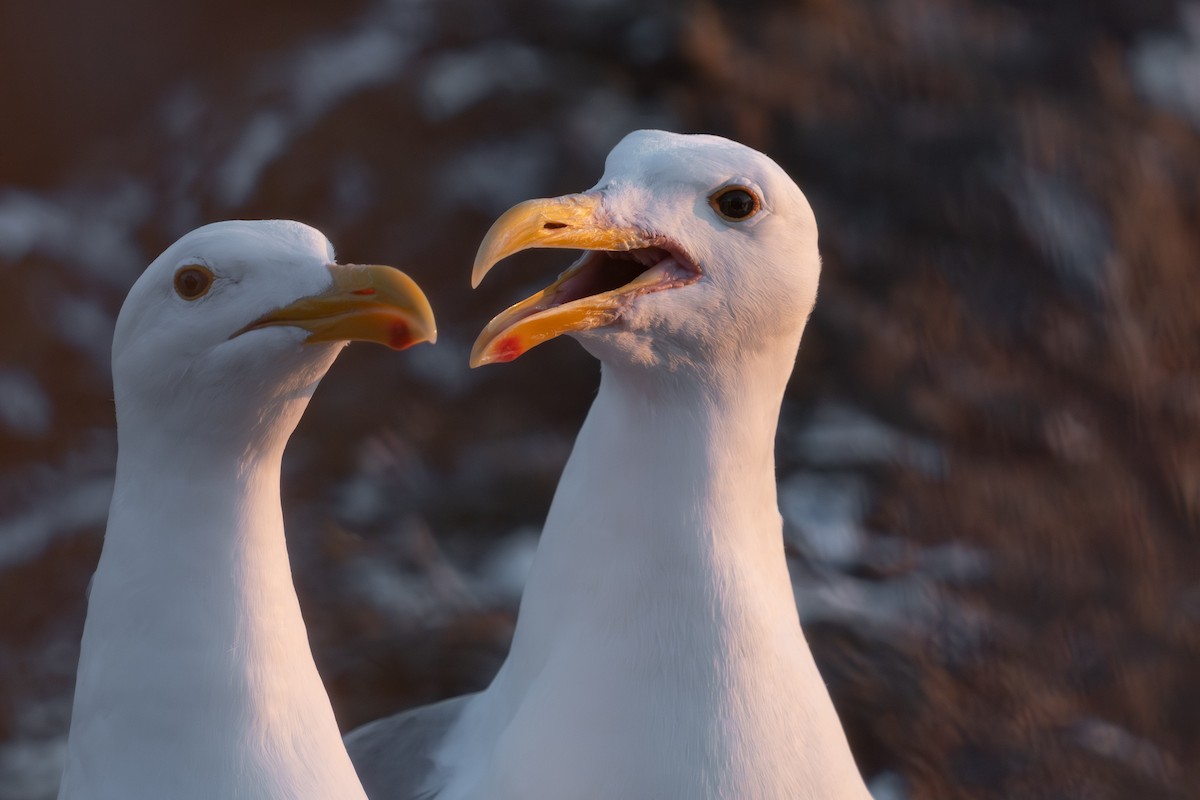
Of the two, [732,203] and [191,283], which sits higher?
[191,283]

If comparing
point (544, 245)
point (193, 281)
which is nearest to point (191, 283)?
point (193, 281)

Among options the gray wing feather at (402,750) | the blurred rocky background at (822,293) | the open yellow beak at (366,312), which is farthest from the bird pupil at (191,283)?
the blurred rocky background at (822,293)

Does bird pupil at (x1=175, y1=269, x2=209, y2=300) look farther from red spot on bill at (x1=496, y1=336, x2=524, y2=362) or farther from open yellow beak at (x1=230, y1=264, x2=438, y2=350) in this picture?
red spot on bill at (x1=496, y1=336, x2=524, y2=362)

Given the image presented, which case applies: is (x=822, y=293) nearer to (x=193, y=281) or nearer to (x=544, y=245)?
(x=544, y=245)

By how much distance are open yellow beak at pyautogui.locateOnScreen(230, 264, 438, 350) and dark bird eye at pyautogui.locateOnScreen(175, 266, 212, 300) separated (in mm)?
97

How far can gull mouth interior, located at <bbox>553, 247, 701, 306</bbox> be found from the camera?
2.25 m

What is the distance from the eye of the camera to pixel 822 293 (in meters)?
4.67

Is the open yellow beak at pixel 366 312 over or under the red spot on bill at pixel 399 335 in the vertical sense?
over

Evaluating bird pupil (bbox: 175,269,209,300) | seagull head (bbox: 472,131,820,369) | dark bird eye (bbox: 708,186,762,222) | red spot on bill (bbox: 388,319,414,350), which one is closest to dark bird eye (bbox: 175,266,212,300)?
bird pupil (bbox: 175,269,209,300)

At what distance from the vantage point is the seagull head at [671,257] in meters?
2.16

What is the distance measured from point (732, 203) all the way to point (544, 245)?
1.17 ft

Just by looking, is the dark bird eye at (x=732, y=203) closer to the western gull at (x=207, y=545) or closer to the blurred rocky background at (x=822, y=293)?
the western gull at (x=207, y=545)

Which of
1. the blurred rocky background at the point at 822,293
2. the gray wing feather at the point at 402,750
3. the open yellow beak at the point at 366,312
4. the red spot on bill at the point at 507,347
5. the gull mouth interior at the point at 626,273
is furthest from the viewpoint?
the blurred rocky background at the point at 822,293

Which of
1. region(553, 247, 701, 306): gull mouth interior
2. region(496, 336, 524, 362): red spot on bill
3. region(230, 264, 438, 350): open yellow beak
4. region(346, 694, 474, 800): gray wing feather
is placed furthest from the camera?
region(346, 694, 474, 800): gray wing feather
